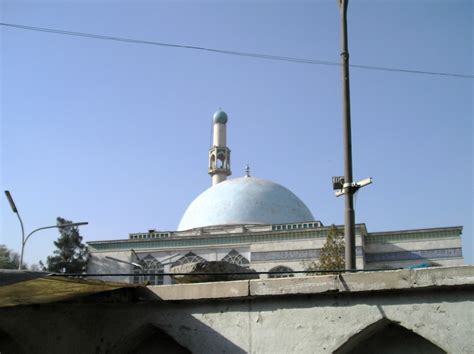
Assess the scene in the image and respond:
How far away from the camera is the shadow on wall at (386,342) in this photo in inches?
184

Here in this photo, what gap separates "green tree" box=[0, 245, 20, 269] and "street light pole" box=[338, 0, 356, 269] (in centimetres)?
3274

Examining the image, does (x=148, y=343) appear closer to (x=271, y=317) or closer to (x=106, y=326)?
(x=106, y=326)

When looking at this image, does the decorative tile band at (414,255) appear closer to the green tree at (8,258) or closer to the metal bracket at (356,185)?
the metal bracket at (356,185)

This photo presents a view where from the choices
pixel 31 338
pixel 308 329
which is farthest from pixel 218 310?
pixel 31 338

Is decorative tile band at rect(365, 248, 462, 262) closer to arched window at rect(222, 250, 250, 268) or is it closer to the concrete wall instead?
arched window at rect(222, 250, 250, 268)

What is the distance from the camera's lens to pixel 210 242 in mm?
30484

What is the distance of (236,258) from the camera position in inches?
1163

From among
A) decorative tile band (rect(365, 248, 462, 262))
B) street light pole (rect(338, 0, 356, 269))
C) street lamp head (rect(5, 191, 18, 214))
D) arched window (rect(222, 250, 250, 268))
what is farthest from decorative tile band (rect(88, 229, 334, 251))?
street light pole (rect(338, 0, 356, 269))

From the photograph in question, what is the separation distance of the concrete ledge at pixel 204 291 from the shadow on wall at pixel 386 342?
3.49 ft

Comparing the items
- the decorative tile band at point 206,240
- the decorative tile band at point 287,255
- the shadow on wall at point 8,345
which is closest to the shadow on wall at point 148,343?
the shadow on wall at point 8,345

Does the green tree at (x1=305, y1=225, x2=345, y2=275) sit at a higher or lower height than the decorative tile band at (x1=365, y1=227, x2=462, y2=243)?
lower

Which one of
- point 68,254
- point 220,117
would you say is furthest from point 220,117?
point 68,254

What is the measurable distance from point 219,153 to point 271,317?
34.7m

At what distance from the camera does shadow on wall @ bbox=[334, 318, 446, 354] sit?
4.67 m
